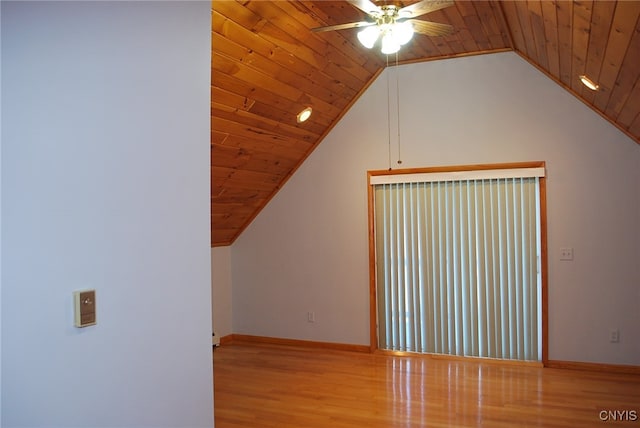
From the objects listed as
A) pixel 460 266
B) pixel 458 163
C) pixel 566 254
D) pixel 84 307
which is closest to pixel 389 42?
pixel 458 163

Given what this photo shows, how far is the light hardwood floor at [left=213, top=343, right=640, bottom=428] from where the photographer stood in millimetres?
3717

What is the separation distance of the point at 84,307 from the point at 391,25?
2.37 metres

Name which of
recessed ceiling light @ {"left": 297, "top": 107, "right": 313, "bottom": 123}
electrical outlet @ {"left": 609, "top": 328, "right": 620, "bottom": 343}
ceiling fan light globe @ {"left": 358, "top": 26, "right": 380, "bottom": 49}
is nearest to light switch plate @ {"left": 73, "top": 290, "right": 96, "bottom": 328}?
ceiling fan light globe @ {"left": 358, "top": 26, "right": 380, "bottom": 49}

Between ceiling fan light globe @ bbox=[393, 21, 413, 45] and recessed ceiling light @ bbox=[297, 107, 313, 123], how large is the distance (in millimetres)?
1673

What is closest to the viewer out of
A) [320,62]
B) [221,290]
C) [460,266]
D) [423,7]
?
[423,7]

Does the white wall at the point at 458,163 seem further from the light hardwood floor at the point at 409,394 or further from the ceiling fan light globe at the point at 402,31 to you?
the ceiling fan light globe at the point at 402,31

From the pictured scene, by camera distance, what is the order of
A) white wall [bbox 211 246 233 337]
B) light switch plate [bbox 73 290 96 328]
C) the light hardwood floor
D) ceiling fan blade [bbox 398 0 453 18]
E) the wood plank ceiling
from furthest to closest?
white wall [bbox 211 246 233 337]
the light hardwood floor
the wood plank ceiling
ceiling fan blade [bbox 398 0 453 18]
light switch plate [bbox 73 290 96 328]

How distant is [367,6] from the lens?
9.52 ft

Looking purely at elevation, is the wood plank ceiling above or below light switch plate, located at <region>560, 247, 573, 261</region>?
above

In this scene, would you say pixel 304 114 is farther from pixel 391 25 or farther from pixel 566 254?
pixel 566 254

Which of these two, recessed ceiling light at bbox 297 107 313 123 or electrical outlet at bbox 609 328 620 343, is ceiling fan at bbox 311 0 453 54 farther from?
electrical outlet at bbox 609 328 620 343

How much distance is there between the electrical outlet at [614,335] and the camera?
15.3ft

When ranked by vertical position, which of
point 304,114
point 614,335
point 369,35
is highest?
point 369,35

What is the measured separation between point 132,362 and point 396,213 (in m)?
3.92
